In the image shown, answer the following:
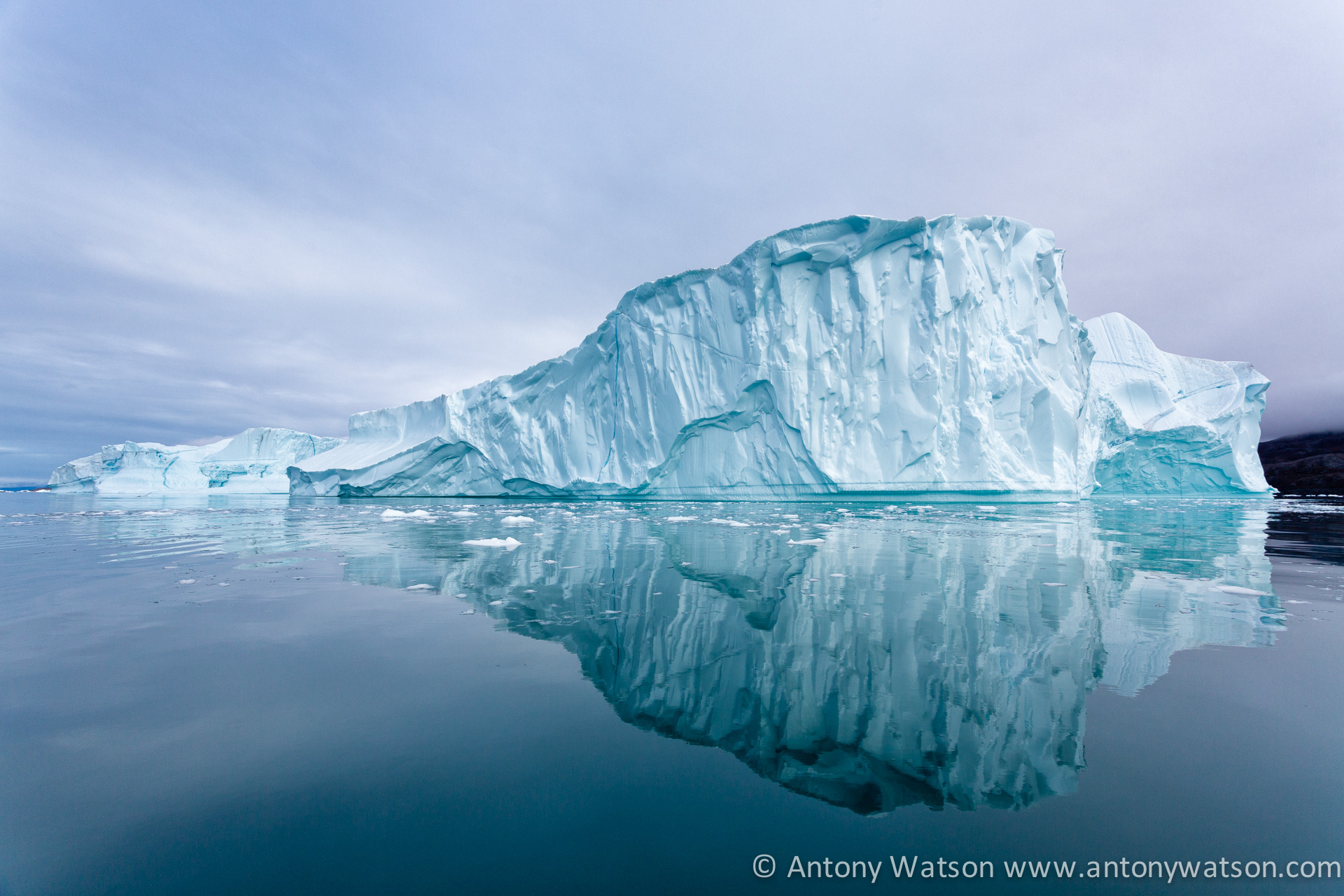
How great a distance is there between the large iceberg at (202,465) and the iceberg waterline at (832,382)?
75.2ft

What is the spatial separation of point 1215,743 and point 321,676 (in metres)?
3.43

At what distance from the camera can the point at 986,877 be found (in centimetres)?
129

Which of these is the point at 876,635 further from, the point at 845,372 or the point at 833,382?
the point at 845,372

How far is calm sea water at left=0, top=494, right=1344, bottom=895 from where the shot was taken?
4.44 feet

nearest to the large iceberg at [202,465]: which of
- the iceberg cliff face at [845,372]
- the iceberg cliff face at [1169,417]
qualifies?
the iceberg cliff face at [845,372]

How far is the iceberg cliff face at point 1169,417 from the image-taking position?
24.1m

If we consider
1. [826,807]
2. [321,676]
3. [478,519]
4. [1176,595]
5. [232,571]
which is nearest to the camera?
[826,807]

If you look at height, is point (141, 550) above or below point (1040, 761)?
above

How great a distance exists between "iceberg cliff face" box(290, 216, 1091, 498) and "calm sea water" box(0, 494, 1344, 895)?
11.4 metres

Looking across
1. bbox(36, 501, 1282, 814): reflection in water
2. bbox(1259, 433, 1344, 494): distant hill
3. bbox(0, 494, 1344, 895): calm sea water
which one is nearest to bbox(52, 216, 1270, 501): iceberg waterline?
bbox(36, 501, 1282, 814): reflection in water

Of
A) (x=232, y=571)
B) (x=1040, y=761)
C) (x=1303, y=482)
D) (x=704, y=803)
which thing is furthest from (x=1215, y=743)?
(x=1303, y=482)

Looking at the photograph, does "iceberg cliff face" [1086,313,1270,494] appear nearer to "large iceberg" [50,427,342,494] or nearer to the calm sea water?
the calm sea water

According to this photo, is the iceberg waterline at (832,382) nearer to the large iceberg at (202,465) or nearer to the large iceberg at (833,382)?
the large iceberg at (833,382)

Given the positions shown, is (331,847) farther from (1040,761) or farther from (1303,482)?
(1303,482)
